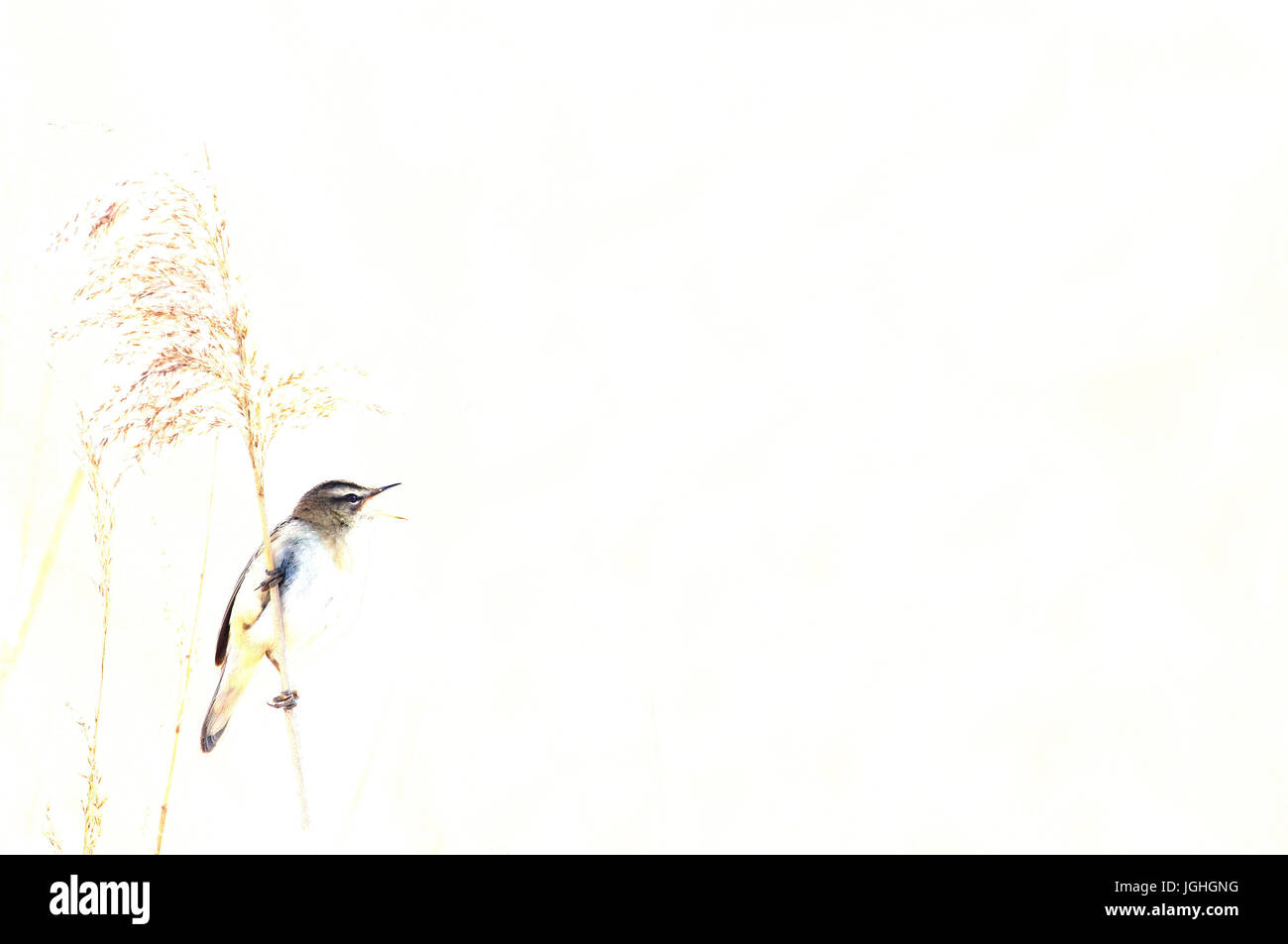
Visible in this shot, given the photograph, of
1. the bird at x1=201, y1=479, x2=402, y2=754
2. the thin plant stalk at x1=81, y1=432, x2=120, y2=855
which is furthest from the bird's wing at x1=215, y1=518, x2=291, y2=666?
the thin plant stalk at x1=81, y1=432, x2=120, y2=855

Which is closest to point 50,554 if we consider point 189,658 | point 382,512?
point 189,658

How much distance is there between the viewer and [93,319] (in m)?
0.82

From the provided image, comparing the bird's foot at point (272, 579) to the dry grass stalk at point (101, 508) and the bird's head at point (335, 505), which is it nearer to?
the bird's head at point (335, 505)

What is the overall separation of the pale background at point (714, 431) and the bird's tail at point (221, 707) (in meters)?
0.01

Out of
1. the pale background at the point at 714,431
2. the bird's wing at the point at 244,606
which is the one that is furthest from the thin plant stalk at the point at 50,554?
the bird's wing at the point at 244,606

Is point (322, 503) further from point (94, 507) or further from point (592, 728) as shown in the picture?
point (592, 728)

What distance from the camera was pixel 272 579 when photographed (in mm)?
A: 782

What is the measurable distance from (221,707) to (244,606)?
0.09 metres

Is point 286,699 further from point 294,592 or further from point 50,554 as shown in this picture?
point 50,554

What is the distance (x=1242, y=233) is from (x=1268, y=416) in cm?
18

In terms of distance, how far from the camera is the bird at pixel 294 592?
787 millimetres
